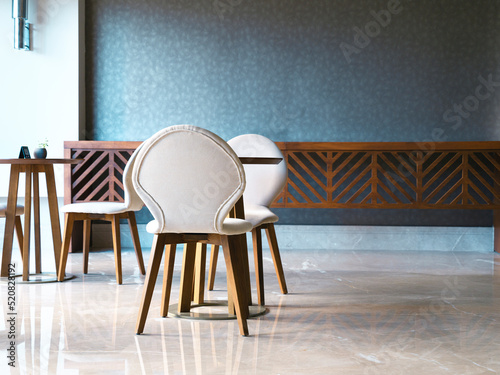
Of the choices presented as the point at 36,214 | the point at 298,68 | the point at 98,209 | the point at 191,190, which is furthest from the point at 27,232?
the point at 298,68

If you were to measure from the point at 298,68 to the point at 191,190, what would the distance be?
305 centimetres

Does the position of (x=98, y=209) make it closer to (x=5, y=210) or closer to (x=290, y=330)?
(x=5, y=210)

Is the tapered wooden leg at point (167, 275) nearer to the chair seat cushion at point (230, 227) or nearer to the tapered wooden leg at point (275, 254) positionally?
the chair seat cushion at point (230, 227)

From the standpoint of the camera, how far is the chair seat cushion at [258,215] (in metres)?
2.84

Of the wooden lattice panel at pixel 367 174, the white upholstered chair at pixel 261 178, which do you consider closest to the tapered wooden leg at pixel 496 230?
the wooden lattice panel at pixel 367 174

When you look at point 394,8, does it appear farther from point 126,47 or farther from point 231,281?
point 231,281

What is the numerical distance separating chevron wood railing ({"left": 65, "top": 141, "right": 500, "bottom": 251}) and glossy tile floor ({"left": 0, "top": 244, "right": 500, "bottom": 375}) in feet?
3.37

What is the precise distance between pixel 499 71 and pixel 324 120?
4.74 feet

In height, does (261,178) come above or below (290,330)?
above

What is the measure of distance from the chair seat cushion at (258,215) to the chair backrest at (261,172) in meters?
0.08

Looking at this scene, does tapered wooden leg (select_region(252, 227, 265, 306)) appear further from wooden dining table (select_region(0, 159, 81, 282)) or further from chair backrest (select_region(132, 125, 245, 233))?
wooden dining table (select_region(0, 159, 81, 282))

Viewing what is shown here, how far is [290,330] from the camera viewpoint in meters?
2.40

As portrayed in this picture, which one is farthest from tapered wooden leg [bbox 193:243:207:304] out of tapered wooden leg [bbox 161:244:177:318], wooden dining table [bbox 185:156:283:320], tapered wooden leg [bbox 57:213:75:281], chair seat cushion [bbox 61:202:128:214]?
tapered wooden leg [bbox 57:213:75:281]

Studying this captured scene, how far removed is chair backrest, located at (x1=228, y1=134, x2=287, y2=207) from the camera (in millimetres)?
3244
